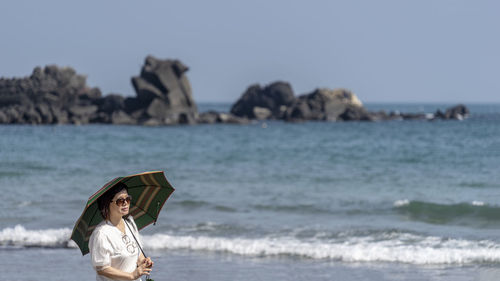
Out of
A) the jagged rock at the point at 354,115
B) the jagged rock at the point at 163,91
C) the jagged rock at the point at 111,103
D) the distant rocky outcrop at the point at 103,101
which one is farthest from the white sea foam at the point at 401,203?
the jagged rock at the point at 354,115

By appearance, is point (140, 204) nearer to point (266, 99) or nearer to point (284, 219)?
point (284, 219)

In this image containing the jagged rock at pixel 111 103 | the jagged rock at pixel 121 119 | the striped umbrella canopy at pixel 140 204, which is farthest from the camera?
the jagged rock at pixel 111 103

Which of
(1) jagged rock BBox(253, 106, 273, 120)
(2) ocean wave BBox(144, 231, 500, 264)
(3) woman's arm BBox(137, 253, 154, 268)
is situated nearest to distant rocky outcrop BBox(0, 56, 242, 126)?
(1) jagged rock BBox(253, 106, 273, 120)

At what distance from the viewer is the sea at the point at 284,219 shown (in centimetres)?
976

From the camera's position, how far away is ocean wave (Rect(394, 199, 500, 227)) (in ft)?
46.0

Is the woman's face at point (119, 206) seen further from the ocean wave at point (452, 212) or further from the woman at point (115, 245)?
the ocean wave at point (452, 212)

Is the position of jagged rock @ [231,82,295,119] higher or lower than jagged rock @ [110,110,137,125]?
higher

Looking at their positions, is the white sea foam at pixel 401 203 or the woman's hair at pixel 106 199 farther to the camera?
the white sea foam at pixel 401 203

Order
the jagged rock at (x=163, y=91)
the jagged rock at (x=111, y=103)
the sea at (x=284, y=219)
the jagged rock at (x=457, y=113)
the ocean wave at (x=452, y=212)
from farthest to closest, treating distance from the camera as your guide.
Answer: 1. the jagged rock at (x=457, y=113)
2. the jagged rock at (x=111, y=103)
3. the jagged rock at (x=163, y=91)
4. the ocean wave at (x=452, y=212)
5. the sea at (x=284, y=219)

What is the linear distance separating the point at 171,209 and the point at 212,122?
66.0m

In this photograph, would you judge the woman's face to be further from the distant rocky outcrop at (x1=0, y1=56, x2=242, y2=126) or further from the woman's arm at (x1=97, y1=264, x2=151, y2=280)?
the distant rocky outcrop at (x1=0, y1=56, x2=242, y2=126)

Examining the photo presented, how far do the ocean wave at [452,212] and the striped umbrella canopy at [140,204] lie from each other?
31.7 ft

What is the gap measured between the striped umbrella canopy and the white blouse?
34cm

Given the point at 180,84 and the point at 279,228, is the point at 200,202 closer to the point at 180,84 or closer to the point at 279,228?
the point at 279,228
